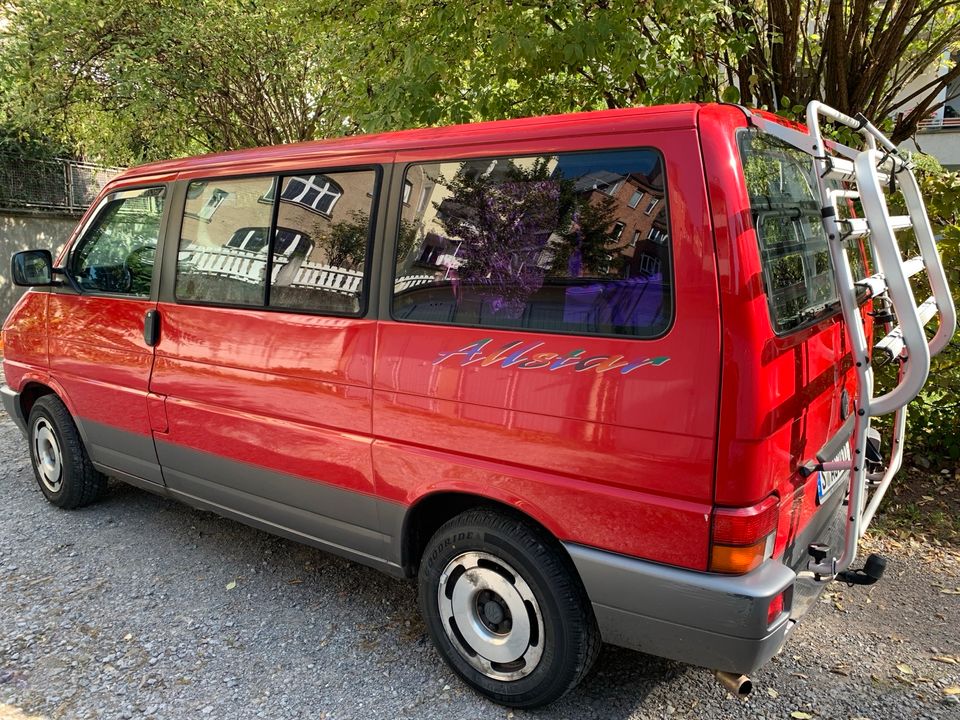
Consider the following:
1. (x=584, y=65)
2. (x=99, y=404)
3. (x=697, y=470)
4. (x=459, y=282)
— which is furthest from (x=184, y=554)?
(x=584, y=65)

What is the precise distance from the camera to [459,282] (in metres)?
2.67

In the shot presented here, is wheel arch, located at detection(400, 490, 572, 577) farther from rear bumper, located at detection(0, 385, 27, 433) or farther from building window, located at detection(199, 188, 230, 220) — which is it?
rear bumper, located at detection(0, 385, 27, 433)

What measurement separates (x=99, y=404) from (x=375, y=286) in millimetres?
2238

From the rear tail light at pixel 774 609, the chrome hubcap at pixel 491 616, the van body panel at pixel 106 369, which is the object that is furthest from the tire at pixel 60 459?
the rear tail light at pixel 774 609

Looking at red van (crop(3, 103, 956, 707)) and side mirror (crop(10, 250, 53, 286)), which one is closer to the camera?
red van (crop(3, 103, 956, 707))

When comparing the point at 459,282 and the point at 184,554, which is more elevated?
the point at 459,282

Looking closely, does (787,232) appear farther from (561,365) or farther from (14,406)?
(14,406)

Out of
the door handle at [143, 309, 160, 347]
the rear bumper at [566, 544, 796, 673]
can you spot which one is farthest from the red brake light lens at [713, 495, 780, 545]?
the door handle at [143, 309, 160, 347]

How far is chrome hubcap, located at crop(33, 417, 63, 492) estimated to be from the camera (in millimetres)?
4629

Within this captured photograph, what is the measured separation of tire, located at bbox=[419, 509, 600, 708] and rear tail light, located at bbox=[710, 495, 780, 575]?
56 centimetres

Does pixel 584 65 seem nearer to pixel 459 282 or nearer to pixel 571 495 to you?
pixel 459 282

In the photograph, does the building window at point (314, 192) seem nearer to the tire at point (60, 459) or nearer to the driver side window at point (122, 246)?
the driver side window at point (122, 246)

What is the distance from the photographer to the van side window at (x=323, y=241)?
2947 millimetres

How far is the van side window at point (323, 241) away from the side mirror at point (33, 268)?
76.2 inches
